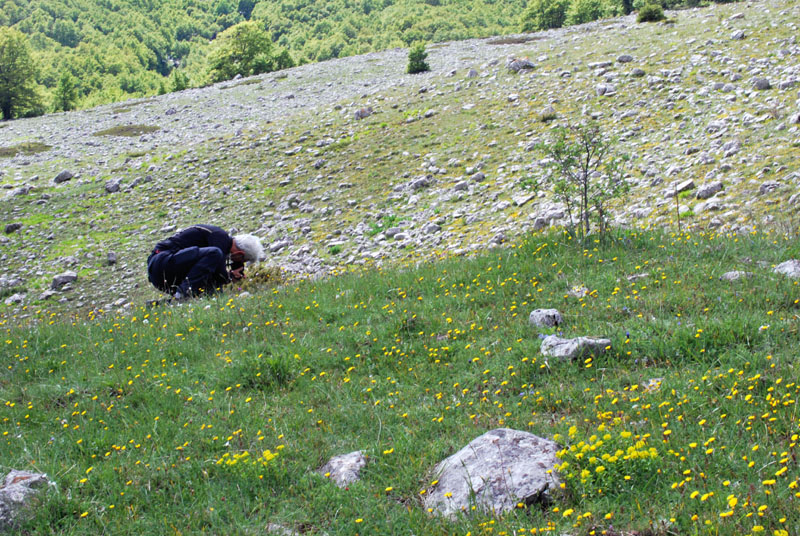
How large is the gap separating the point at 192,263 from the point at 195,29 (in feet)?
660

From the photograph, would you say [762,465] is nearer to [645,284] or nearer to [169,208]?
[645,284]

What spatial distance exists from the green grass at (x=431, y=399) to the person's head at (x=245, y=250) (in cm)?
245

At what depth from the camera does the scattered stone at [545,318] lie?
6.05m

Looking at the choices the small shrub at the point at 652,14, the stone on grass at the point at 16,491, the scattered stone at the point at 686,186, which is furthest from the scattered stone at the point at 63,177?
the small shrub at the point at 652,14

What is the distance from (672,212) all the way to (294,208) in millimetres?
9836

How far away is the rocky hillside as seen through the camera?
37.8ft

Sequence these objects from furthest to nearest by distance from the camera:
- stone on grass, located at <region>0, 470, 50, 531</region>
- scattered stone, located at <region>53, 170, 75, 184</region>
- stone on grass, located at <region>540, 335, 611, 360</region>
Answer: scattered stone, located at <region>53, 170, 75, 184</region>
stone on grass, located at <region>540, 335, 611, 360</region>
stone on grass, located at <region>0, 470, 50, 531</region>

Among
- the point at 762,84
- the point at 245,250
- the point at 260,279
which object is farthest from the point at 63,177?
the point at 762,84

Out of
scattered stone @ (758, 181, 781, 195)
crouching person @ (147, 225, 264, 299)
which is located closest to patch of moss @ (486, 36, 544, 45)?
scattered stone @ (758, 181, 781, 195)

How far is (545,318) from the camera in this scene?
6066mm

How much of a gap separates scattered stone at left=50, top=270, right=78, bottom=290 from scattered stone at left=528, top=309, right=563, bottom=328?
1246 cm

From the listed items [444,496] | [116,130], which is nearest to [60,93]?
[116,130]

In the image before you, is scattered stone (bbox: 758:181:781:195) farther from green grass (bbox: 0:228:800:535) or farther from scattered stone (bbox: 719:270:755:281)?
scattered stone (bbox: 719:270:755:281)

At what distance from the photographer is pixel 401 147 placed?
1830cm
